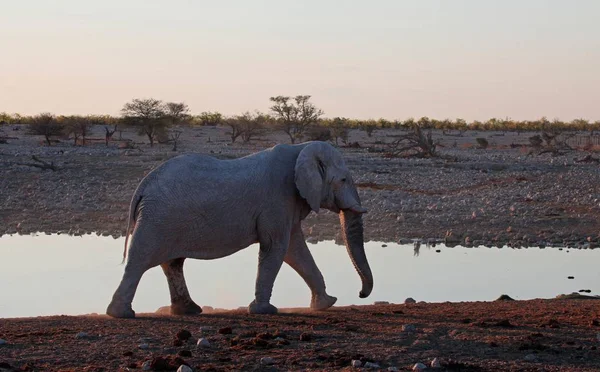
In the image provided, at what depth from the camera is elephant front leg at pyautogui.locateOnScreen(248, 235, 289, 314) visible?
10.3 meters

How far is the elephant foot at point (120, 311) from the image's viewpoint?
9914 millimetres

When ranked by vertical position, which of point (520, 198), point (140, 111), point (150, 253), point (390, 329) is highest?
point (140, 111)

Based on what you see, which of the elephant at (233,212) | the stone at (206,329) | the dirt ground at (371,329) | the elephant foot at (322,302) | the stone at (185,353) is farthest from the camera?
the elephant foot at (322,302)

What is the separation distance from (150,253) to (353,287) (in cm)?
378

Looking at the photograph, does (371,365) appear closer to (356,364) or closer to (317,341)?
(356,364)

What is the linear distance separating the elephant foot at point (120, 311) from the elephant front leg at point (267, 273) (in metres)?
1.14

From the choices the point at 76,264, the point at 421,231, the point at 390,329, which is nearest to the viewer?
the point at 390,329

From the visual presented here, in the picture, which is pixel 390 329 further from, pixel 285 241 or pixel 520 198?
pixel 520 198

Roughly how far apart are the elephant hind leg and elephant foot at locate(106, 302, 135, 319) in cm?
64

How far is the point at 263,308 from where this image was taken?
10273mm

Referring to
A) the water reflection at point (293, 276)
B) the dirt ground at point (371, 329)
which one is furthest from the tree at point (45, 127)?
the water reflection at point (293, 276)

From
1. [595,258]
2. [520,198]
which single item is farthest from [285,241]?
[520,198]

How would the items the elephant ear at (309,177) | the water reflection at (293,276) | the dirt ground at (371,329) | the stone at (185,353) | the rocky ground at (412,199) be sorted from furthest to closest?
1. the rocky ground at (412,199)
2. the water reflection at (293,276)
3. the elephant ear at (309,177)
4. the stone at (185,353)
5. the dirt ground at (371,329)

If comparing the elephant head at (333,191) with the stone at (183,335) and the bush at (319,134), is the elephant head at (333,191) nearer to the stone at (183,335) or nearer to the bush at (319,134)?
the stone at (183,335)
